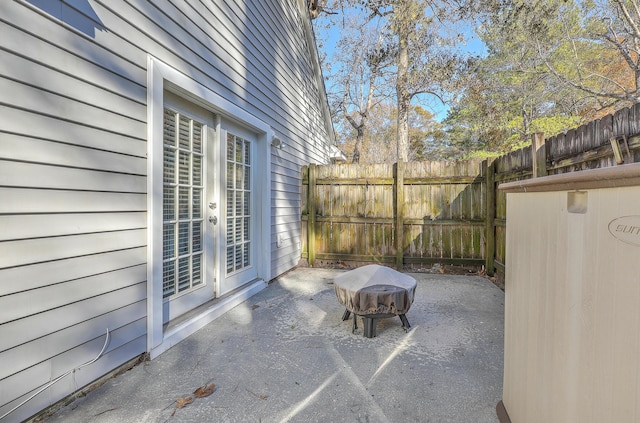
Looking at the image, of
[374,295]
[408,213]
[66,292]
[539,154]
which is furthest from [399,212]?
[66,292]

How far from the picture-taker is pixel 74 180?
70.3 inches

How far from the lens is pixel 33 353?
1562mm

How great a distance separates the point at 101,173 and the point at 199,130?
1.26 m

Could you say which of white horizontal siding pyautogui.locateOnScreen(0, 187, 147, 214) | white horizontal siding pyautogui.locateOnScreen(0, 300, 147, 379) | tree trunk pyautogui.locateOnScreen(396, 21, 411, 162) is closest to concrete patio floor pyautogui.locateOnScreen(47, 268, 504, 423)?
white horizontal siding pyautogui.locateOnScreen(0, 300, 147, 379)

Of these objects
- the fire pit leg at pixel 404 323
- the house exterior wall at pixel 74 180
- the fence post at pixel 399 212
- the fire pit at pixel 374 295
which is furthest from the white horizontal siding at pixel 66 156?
the fence post at pixel 399 212

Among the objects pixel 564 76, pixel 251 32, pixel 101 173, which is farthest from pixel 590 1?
pixel 101 173

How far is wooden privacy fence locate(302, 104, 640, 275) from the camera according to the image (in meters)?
4.67

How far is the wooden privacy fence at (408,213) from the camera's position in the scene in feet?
15.3

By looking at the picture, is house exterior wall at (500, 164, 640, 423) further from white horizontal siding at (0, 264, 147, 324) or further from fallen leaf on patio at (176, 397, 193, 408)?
white horizontal siding at (0, 264, 147, 324)

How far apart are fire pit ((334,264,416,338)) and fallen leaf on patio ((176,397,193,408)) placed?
136 cm

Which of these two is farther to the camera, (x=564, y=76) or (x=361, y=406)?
(x=564, y=76)

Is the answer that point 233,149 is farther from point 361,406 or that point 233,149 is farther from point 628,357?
point 628,357

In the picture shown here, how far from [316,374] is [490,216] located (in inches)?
147

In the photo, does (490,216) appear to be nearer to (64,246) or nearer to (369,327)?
(369,327)
